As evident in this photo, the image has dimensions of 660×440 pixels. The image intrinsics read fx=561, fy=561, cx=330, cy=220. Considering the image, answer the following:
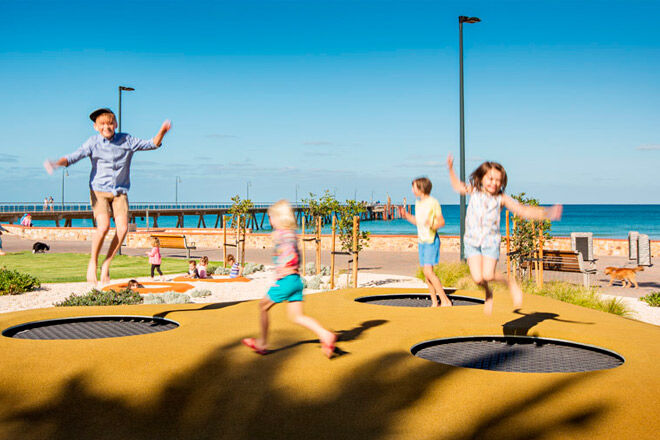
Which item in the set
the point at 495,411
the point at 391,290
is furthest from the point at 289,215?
the point at 391,290

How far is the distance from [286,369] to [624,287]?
1214 centimetres

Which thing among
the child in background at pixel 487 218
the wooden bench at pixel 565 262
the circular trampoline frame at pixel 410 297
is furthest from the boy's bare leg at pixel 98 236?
the wooden bench at pixel 565 262

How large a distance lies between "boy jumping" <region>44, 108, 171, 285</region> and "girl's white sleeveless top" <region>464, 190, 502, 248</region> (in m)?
2.97

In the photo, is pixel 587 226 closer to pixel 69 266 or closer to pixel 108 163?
pixel 69 266

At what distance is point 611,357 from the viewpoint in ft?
16.5

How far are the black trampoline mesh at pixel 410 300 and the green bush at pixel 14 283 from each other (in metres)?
8.01

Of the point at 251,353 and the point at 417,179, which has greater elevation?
the point at 417,179

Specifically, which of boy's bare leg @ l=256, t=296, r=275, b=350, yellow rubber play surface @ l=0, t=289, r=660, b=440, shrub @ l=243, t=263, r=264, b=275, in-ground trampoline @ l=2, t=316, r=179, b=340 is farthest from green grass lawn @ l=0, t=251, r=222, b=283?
boy's bare leg @ l=256, t=296, r=275, b=350

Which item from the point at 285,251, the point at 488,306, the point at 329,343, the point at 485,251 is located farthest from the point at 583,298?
the point at 285,251

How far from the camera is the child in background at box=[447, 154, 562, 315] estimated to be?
204 inches

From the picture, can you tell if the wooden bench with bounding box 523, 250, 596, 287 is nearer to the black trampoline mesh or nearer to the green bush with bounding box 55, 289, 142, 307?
the black trampoline mesh

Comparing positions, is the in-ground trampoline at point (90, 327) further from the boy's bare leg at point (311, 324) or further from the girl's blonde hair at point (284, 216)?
the girl's blonde hair at point (284, 216)

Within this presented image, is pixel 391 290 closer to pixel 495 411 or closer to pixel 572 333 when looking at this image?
pixel 572 333

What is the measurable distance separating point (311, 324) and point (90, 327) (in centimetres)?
323
